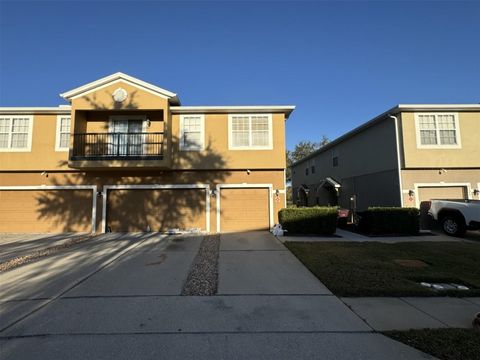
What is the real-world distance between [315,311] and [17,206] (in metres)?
15.4

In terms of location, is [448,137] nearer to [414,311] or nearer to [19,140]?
[414,311]

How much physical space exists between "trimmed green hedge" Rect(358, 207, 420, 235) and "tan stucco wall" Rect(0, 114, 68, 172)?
48.3 feet

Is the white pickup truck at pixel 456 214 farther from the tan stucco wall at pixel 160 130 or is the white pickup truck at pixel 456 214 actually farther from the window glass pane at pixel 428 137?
the tan stucco wall at pixel 160 130

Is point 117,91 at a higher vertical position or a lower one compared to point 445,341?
higher

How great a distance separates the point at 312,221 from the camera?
42.1ft

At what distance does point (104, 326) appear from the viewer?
4125 millimetres

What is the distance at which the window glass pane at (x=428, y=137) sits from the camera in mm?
14328

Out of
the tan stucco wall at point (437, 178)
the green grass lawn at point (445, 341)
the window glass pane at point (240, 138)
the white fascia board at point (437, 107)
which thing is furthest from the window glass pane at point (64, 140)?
the tan stucco wall at point (437, 178)

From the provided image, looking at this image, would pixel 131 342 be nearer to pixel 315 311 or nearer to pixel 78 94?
pixel 315 311

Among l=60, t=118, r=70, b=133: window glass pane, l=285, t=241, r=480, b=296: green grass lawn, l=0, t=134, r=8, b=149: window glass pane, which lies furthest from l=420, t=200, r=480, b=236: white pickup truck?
l=0, t=134, r=8, b=149: window glass pane

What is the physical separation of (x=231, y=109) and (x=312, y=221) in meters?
6.50

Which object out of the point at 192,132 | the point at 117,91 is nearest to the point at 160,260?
the point at 192,132

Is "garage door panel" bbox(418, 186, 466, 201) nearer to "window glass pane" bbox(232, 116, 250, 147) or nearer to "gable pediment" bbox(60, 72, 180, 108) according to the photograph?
"window glass pane" bbox(232, 116, 250, 147)

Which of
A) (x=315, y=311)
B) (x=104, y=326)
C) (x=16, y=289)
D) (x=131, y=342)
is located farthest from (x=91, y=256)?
(x=315, y=311)
